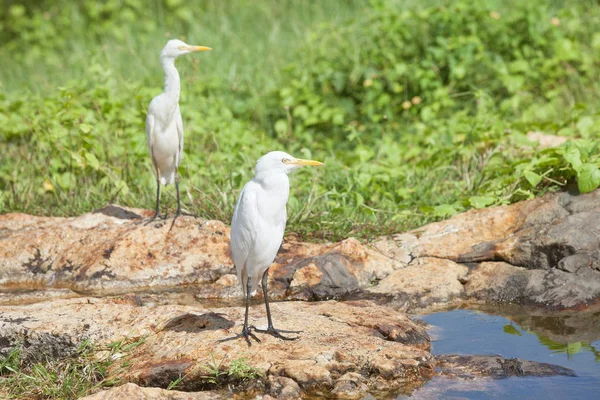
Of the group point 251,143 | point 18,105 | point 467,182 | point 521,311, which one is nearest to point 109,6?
point 18,105

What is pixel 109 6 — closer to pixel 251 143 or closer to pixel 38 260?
pixel 251 143

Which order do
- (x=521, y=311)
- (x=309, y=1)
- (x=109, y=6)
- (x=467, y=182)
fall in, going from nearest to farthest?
1. (x=521, y=311)
2. (x=467, y=182)
3. (x=309, y=1)
4. (x=109, y=6)

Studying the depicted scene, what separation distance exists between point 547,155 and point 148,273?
9.90 ft

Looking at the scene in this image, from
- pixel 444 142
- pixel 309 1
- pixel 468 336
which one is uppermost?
pixel 309 1

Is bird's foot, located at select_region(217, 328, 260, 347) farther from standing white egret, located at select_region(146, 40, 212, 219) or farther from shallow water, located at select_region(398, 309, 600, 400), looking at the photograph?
standing white egret, located at select_region(146, 40, 212, 219)

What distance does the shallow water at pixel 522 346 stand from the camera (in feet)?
11.5

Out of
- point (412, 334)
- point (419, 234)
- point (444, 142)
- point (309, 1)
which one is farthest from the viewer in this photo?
point (309, 1)

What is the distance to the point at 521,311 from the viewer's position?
4551 mm

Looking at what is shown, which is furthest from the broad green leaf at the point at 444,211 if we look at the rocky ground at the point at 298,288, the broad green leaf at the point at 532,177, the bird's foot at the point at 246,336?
the bird's foot at the point at 246,336

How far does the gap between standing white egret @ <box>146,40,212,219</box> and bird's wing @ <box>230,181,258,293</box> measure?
1609mm

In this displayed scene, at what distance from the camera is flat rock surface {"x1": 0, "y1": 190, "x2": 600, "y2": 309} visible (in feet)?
15.5

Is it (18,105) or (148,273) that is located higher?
(18,105)

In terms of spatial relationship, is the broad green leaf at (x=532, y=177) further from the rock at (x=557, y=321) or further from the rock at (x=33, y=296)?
the rock at (x=33, y=296)

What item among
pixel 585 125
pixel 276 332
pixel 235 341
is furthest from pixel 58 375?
pixel 585 125
